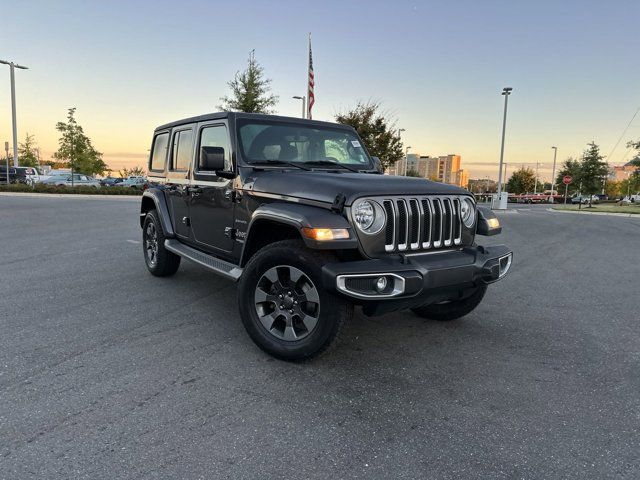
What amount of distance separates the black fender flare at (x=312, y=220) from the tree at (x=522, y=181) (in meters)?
81.4

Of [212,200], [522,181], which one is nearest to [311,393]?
[212,200]

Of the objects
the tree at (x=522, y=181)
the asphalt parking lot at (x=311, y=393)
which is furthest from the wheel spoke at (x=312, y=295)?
the tree at (x=522, y=181)

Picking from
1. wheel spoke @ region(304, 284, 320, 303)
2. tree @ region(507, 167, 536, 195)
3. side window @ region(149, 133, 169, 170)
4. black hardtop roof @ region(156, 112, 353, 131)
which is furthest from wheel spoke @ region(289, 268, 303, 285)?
tree @ region(507, 167, 536, 195)

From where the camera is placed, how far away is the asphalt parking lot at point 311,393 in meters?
2.28

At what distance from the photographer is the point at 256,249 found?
Answer: 3.87m

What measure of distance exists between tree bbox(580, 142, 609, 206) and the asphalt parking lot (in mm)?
32600

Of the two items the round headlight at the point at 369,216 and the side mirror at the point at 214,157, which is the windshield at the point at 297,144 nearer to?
the side mirror at the point at 214,157

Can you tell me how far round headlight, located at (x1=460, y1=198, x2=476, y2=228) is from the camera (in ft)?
12.3

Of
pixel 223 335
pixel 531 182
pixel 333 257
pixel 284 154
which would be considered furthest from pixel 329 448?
pixel 531 182

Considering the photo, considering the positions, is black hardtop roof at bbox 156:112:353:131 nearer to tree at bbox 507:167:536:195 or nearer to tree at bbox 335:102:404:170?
tree at bbox 335:102:404:170

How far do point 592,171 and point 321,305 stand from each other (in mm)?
36499

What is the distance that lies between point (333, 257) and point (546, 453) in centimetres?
170

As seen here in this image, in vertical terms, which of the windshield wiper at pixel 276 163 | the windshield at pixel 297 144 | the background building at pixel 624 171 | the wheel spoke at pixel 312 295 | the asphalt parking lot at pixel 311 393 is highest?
the background building at pixel 624 171

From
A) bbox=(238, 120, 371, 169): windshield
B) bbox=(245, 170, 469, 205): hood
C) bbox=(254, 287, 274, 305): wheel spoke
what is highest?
bbox=(238, 120, 371, 169): windshield
